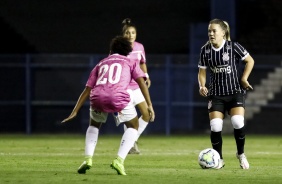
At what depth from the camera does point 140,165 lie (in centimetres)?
1514

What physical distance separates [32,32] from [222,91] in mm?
23815

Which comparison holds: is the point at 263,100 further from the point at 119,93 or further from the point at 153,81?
the point at 119,93

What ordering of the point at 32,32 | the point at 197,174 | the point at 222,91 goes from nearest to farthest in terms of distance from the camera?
1. the point at 197,174
2. the point at 222,91
3. the point at 32,32

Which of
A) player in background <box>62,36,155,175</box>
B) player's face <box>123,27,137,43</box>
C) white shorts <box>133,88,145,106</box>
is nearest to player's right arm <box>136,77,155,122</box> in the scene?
player in background <box>62,36,155,175</box>

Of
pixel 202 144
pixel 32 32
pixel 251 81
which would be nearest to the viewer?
pixel 202 144

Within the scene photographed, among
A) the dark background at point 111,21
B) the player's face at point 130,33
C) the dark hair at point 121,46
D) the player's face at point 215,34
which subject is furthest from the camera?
the dark background at point 111,21

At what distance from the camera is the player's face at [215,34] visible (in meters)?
14.4

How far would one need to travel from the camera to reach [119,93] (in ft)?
43.1

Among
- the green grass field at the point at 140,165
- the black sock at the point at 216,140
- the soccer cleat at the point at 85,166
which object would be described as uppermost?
the black sock at the point at 216,140

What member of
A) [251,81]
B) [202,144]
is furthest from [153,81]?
[202,144]

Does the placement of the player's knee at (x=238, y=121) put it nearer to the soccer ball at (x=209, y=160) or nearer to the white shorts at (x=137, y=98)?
the soccer ball at (x=209, y=160)

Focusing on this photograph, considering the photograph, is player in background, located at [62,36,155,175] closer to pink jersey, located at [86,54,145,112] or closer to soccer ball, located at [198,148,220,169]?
pink jersey, located at [86,54,145,112]

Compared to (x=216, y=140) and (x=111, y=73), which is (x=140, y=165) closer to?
(x=216, y=140)

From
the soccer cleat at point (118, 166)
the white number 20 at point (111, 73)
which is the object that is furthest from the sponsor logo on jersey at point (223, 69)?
the soccer cleat at point (118, 166)
